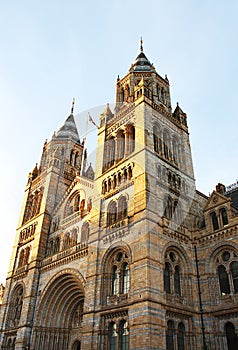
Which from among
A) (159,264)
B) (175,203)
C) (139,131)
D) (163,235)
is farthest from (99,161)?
(159,264)

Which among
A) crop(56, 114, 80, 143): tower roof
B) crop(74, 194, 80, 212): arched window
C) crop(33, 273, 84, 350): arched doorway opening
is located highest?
crop(56, 114, 80, 143): tower roof

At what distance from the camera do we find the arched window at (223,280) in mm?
21203

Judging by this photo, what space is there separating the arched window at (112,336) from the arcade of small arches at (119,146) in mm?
12603

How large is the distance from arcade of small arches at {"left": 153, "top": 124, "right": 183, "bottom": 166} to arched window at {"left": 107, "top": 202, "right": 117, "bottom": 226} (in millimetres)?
5494

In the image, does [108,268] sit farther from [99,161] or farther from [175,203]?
[99,161]

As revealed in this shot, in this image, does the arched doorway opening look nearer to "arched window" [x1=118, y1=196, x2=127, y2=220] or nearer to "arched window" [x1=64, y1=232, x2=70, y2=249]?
"arched window" [x1=64, y1=232, x2=70, y2=249]

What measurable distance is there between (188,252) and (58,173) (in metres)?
18.9

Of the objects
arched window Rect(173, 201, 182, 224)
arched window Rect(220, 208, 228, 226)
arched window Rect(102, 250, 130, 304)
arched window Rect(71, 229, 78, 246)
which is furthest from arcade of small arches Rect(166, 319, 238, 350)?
arched window Rect(71, 229, 78, 246)

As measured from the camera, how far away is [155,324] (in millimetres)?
18016

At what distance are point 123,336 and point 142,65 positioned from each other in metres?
26.2

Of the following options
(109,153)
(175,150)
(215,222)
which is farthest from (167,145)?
(215,222)

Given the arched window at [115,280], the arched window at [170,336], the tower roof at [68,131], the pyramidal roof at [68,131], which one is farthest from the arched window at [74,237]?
the tower roof at [68,131]

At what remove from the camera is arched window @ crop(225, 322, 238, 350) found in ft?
63.7

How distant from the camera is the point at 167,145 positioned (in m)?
28.5
